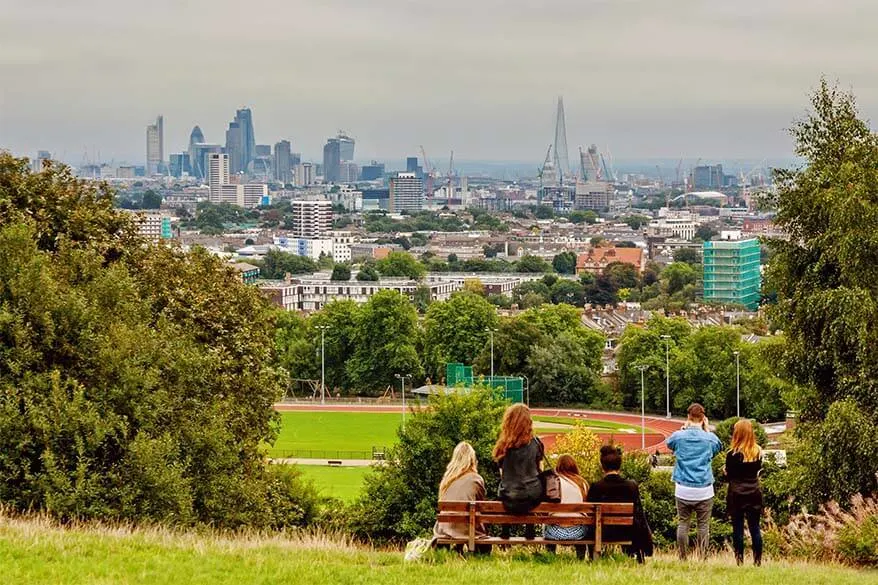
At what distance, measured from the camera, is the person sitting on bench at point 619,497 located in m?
12.2

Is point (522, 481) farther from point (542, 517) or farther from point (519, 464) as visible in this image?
point (542, 517)

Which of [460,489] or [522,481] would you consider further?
[460,489]

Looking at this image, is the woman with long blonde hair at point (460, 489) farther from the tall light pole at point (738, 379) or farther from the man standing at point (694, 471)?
the tall light pole at point (738, 379)

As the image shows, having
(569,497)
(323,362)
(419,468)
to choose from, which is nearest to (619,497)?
(569,497)

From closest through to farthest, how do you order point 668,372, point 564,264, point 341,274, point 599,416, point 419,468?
point 419,468 < point 668,372 < point 599,416 < point 341,274 < point 564,264

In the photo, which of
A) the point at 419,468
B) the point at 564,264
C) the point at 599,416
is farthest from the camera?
the point at 564,264

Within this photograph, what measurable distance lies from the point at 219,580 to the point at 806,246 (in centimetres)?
1268

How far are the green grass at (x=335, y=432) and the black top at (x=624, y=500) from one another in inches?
1363

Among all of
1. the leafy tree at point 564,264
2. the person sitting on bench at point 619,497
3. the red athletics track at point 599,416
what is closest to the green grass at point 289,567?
the person sitting on bench at point 619,497

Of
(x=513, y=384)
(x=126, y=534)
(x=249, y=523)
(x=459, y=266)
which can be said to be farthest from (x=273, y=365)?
(x=459, y=266)

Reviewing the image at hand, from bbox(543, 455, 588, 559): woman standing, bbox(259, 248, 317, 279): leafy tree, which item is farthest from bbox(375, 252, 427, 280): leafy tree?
bbox(543, 455, 588, 559): woman standing

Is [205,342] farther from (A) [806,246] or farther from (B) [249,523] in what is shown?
(A) [806,246]

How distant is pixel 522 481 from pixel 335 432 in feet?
141

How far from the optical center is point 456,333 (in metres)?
70.7
